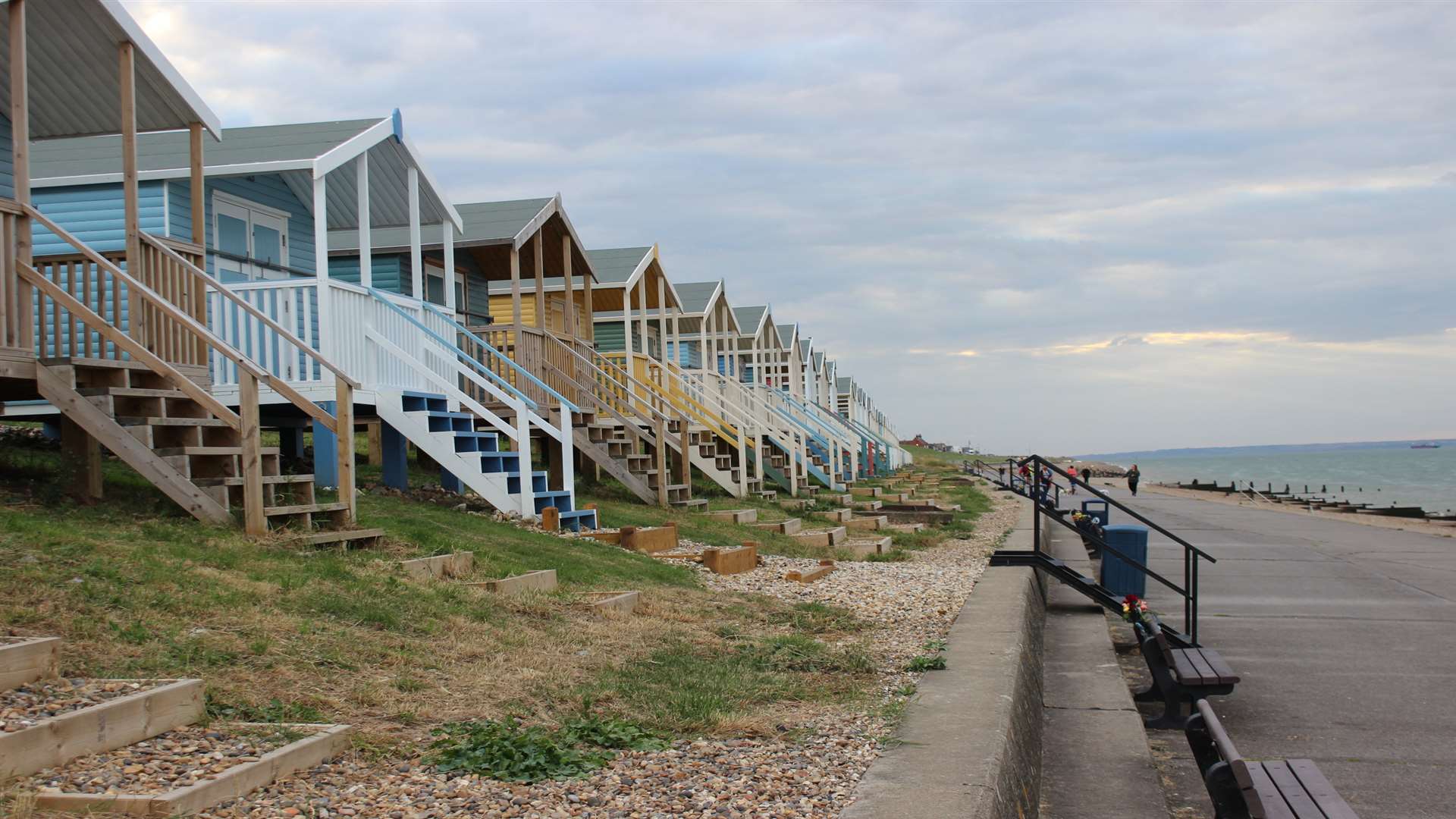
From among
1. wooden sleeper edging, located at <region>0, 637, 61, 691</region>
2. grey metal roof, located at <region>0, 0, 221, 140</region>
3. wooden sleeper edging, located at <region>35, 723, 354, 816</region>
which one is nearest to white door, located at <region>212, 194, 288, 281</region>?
grey metal roof, located at <region>0, 0, 221, 140</region>

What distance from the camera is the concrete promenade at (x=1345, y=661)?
683 centimetres

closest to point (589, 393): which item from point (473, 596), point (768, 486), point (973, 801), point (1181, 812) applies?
point (768, 486)

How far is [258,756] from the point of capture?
15.3ft

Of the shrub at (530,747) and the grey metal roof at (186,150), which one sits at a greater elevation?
the grey metal roof at (186,150)

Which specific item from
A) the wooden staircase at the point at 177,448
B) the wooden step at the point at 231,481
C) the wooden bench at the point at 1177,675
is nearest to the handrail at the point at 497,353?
the wooden staircase at the point at 177,448

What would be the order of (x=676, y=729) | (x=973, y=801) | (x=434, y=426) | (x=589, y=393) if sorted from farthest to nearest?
(x=589, y=393) → (x=434, y=426) → (x=676, y=729) → (x=973, y=801)

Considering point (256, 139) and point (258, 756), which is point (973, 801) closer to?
point (258, 756)

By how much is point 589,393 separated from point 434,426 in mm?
5035

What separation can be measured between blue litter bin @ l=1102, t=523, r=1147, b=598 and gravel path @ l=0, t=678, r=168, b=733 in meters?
9.53

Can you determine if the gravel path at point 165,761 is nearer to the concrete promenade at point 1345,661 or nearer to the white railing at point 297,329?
the concrete promenade at point 1345,661

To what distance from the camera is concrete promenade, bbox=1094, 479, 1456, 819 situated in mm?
6832

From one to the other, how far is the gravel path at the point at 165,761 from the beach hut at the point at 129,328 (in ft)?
14.2

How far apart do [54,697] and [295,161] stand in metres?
9.91

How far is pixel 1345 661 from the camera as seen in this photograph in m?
10.0
